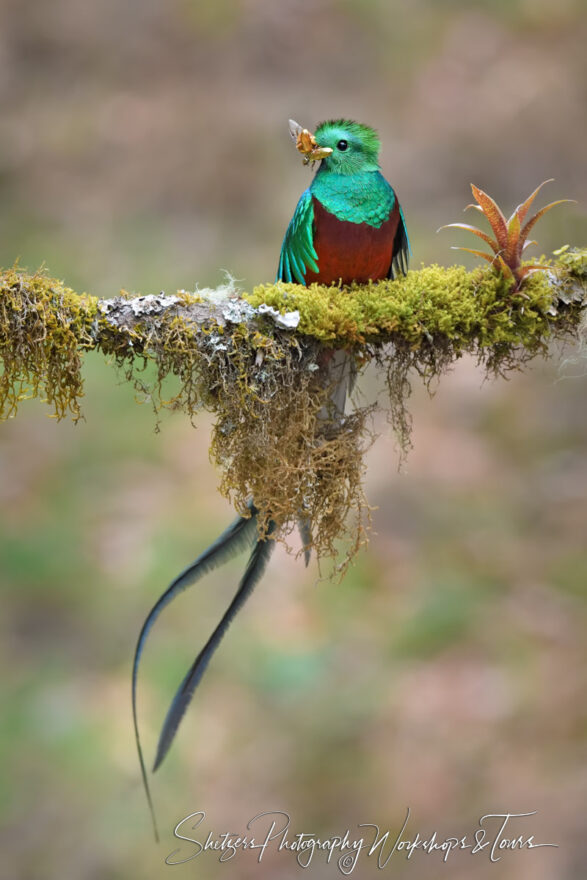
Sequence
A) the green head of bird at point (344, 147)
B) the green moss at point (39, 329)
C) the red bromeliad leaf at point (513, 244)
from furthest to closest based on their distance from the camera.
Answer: the green head of bird at point (344, 147)
the red bromeliad leaf at point (513, 244)
the green moss at point (39, 329)

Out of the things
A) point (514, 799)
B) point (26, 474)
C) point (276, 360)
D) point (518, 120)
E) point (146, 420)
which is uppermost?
point (518, 120)

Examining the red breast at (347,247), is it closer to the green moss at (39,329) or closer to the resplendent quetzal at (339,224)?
the resplendent quetzal at (339,224)

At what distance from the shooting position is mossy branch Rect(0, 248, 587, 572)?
1.65 m

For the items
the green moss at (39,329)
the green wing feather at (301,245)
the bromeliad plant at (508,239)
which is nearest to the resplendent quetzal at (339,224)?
the green wing feather at (301,245)

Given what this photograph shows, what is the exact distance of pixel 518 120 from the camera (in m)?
5.50

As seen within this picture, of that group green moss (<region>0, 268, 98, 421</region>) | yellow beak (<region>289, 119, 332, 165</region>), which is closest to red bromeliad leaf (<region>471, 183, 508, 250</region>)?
yellow beak (<region>289, 119, 332, 165</region>)

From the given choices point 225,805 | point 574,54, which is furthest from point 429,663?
point 574,54

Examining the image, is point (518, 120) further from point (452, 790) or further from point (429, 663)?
point (452, 790)

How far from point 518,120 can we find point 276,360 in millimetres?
4391

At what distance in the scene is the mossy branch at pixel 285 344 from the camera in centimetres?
165

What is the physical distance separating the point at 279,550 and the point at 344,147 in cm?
284

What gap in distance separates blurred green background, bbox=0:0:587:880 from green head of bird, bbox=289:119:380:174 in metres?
1.50

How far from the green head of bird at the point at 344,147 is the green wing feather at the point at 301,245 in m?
0.09

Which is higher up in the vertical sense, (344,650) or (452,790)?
(344,650)
